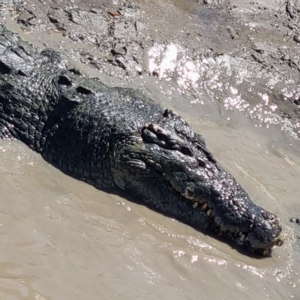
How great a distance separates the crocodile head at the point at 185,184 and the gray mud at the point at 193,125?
17 centimetres

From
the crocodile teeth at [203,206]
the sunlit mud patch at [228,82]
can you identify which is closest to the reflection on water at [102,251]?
the crocodile teeth at [203,206]

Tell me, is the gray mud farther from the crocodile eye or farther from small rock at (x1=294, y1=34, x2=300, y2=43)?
the crocodile eye

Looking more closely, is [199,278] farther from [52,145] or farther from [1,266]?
[52,145]

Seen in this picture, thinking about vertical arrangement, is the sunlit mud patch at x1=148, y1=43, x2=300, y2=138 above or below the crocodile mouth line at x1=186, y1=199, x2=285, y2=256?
above

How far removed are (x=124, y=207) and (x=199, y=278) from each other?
99cm

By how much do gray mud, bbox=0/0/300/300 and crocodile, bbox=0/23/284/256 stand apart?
0.54 ft

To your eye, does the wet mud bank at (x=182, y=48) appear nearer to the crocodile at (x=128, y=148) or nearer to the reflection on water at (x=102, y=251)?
the crocodile at (x=128, y=148)

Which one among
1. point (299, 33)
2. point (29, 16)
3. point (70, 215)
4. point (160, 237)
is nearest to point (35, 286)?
point (70, 215)

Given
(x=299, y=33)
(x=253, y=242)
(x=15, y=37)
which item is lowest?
(x=253, y=242)

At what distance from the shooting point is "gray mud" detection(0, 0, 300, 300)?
4043 mm

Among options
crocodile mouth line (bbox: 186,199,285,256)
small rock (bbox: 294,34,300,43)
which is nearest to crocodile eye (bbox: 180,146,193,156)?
crocodile mouth line (bbox: 186,199,285,256)

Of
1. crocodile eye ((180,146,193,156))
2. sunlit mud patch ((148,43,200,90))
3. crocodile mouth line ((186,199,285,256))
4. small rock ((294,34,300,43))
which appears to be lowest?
crocodile mouth line ((186,199,285,256))

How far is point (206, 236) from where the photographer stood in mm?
4820

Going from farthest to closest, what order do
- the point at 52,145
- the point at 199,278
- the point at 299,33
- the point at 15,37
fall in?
the point at 299,33 → the point at 15,37 → the point at 52,145 → the point at 199,278
